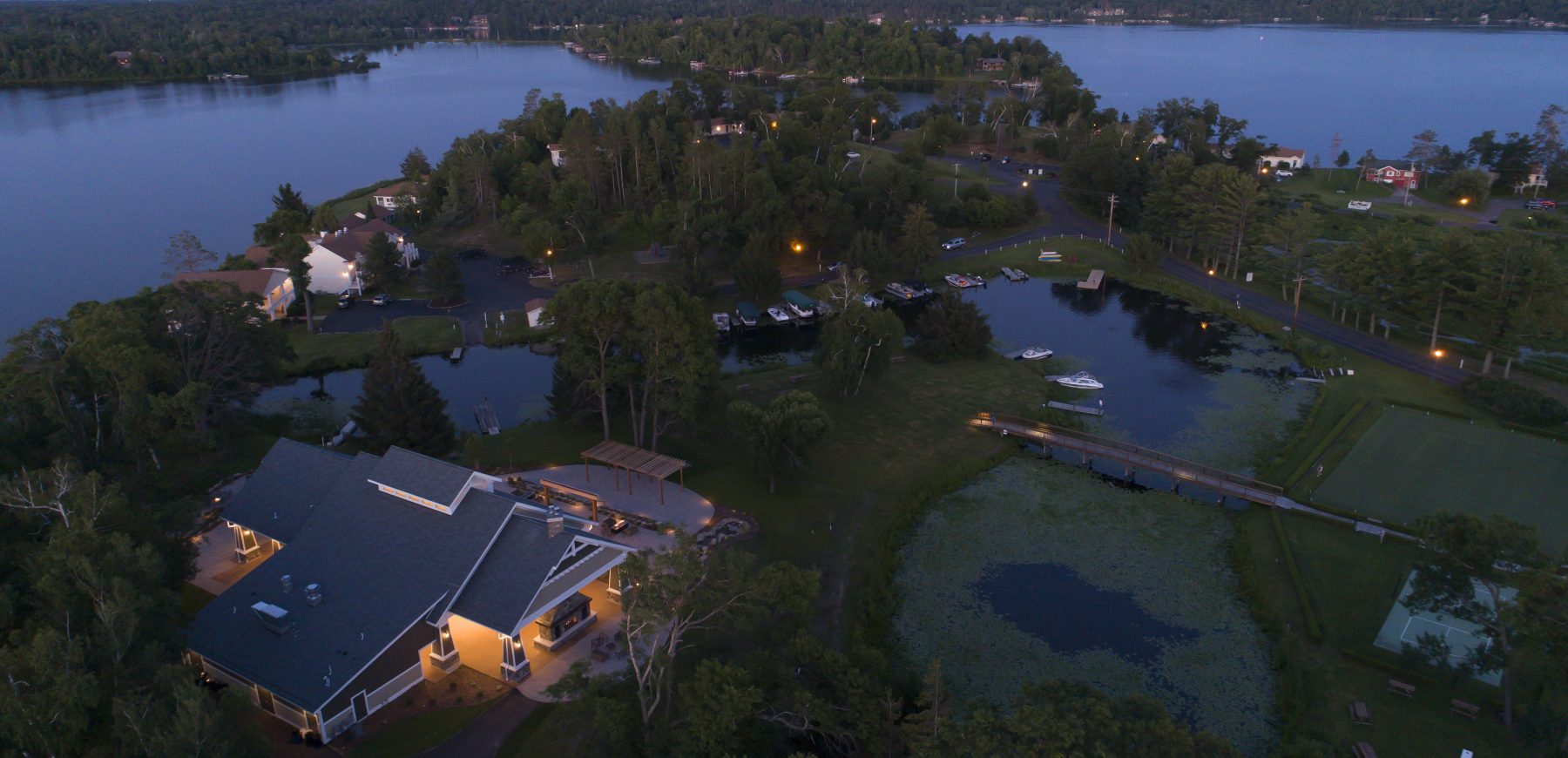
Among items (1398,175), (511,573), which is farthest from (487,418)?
(1398,175)

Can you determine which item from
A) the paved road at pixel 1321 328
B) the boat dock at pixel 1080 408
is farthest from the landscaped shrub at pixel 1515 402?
the boat dock at pixel 1080 408

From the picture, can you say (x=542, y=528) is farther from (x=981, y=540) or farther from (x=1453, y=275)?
(x=1453, y=275)

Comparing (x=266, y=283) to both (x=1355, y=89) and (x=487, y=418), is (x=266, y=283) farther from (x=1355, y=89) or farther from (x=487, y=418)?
(x=1355, y=89)

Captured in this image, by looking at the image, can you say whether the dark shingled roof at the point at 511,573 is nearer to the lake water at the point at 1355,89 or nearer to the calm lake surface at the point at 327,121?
the calm lake surface at the point at 327,121

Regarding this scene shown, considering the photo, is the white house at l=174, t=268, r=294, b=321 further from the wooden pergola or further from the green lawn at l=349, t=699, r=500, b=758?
the green lawn at l=349, t=699, r=500, b=758

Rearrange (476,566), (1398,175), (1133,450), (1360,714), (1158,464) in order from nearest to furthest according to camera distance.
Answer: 1. (1360,714)
2. (476,566)
3. (1158,464)
4. (1133,450)
5. (1398,175)

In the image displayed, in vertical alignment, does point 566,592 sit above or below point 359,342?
above

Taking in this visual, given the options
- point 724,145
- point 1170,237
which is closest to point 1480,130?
point 1170,237
